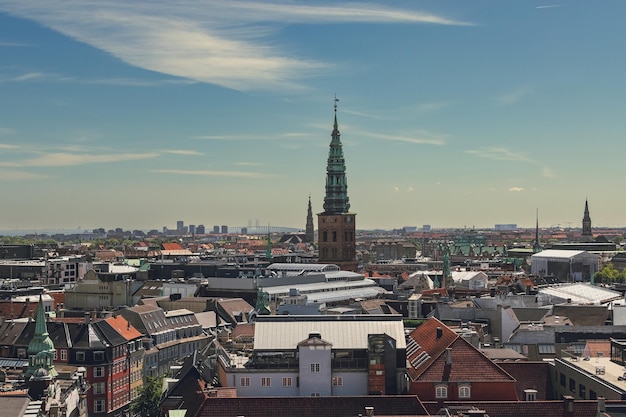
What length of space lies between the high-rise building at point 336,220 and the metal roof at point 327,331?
110837 millimetres

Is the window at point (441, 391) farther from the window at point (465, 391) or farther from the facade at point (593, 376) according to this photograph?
the facade at point (593, 376)

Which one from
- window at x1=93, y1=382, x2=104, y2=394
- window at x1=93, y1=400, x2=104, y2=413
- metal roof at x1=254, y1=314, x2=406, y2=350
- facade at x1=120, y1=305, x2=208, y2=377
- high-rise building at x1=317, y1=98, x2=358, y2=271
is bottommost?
window at x1=93, y1=400, x2=104, y2=413

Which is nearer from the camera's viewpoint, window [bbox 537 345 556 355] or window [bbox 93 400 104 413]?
window [bbox 537 345 556 355]

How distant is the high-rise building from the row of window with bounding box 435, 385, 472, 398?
116040 millimetres

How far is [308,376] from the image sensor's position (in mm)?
62312

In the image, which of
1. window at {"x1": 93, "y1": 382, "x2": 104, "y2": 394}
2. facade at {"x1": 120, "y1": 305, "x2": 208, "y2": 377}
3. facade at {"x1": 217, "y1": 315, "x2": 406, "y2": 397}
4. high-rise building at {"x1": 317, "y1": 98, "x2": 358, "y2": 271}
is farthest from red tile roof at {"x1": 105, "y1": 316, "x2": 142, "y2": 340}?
high-rise building at {"x1": 317, "y1": 98, "x2": 358, "y2": 271}

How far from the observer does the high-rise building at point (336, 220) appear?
177 metres

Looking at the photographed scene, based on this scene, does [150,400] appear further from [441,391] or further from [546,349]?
[546,349]

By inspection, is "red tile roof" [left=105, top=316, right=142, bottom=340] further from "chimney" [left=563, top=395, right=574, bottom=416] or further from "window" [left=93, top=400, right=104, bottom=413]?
"chimney" [left=563, top=395, right=574, bottom=416]

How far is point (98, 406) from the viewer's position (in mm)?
92062

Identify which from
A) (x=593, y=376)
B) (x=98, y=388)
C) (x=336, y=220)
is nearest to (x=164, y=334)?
(x=98, y=388)

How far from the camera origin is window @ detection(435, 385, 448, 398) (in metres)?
60.8

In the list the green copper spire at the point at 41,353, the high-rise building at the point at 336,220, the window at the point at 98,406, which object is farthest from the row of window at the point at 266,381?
the high-rise building at the point at 336,220

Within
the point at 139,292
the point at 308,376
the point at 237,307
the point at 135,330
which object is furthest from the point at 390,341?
the point at 139,292
